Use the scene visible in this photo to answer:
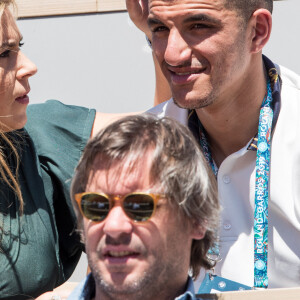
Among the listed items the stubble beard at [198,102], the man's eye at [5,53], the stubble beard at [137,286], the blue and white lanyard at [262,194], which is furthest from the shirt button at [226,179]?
the man's eye at [5,53]

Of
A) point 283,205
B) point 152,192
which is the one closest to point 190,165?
point 152,192

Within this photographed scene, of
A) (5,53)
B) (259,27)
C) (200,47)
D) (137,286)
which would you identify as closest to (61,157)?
(5,53)

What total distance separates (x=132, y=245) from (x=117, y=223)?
72 mm

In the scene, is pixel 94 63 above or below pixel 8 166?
above

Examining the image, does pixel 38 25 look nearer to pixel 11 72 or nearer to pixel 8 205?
pixel 11 72

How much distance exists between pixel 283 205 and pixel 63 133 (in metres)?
0.88

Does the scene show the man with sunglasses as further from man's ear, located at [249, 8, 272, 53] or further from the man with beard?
man's ear, located at [249, 8, 272, 53]

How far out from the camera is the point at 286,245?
2586 mm

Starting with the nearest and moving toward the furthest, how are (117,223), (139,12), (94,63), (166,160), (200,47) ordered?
(117,223), (166,160), (200,47), (139,12), (94,63)

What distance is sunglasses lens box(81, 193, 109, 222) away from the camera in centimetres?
190

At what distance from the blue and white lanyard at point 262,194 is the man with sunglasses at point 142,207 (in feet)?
1.44

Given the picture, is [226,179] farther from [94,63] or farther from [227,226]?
[94,63]

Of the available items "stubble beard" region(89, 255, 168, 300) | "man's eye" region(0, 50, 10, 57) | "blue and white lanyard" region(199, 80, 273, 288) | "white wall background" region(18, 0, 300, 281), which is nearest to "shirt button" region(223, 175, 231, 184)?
"blue and white lanyard" region(199, 80, 273, 288)

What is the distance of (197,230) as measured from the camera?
203cm
